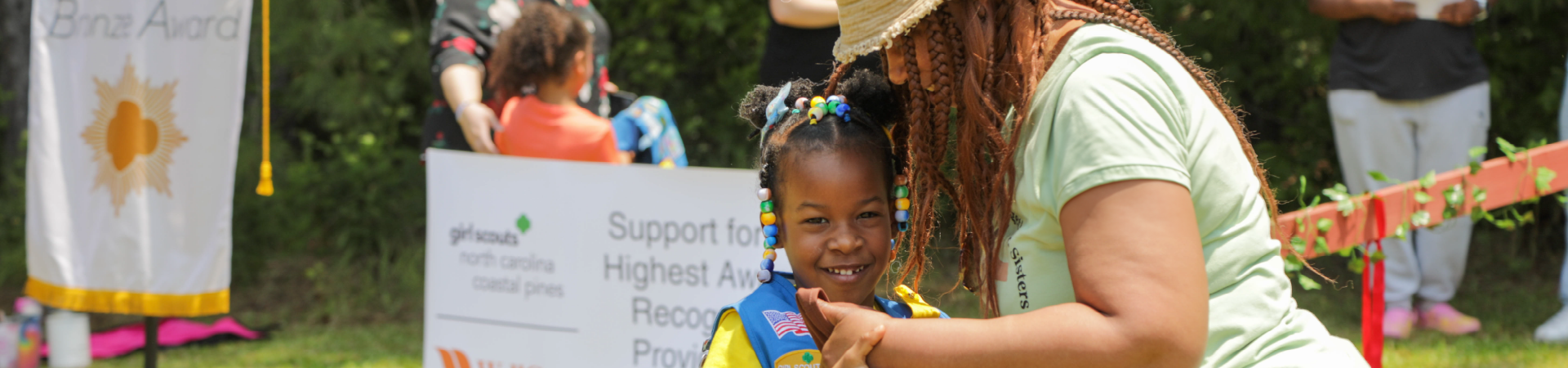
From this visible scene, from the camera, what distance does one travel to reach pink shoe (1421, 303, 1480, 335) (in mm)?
4609

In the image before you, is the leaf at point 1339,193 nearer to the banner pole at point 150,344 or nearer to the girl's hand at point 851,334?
the girl's hand at point 851,334

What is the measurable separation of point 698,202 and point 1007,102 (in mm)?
1874

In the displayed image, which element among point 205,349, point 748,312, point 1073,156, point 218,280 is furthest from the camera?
point 205,349

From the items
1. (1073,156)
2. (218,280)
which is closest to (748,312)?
(1073,156)

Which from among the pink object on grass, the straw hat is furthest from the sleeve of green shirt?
the pink object on grass

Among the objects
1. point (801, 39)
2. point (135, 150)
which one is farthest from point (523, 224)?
point (135, 150)

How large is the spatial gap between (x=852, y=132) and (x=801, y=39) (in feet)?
4.61

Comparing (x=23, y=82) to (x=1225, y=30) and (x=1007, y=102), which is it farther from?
(x=1007, y=102)

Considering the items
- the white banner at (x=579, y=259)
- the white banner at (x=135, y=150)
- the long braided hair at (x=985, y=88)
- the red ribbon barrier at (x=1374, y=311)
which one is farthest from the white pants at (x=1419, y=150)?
the white banner at (x=135, y=150)

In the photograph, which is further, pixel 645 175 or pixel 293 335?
pixel 293 335

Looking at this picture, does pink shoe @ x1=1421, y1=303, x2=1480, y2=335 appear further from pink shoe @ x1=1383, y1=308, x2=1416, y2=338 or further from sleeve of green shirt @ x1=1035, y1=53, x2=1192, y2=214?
sleeve of green shirt @ x1=1035, y1=53, x2=1192, y2=214

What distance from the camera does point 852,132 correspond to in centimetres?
177

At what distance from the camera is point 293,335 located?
20.7ft

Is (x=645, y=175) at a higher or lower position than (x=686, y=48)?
lower
